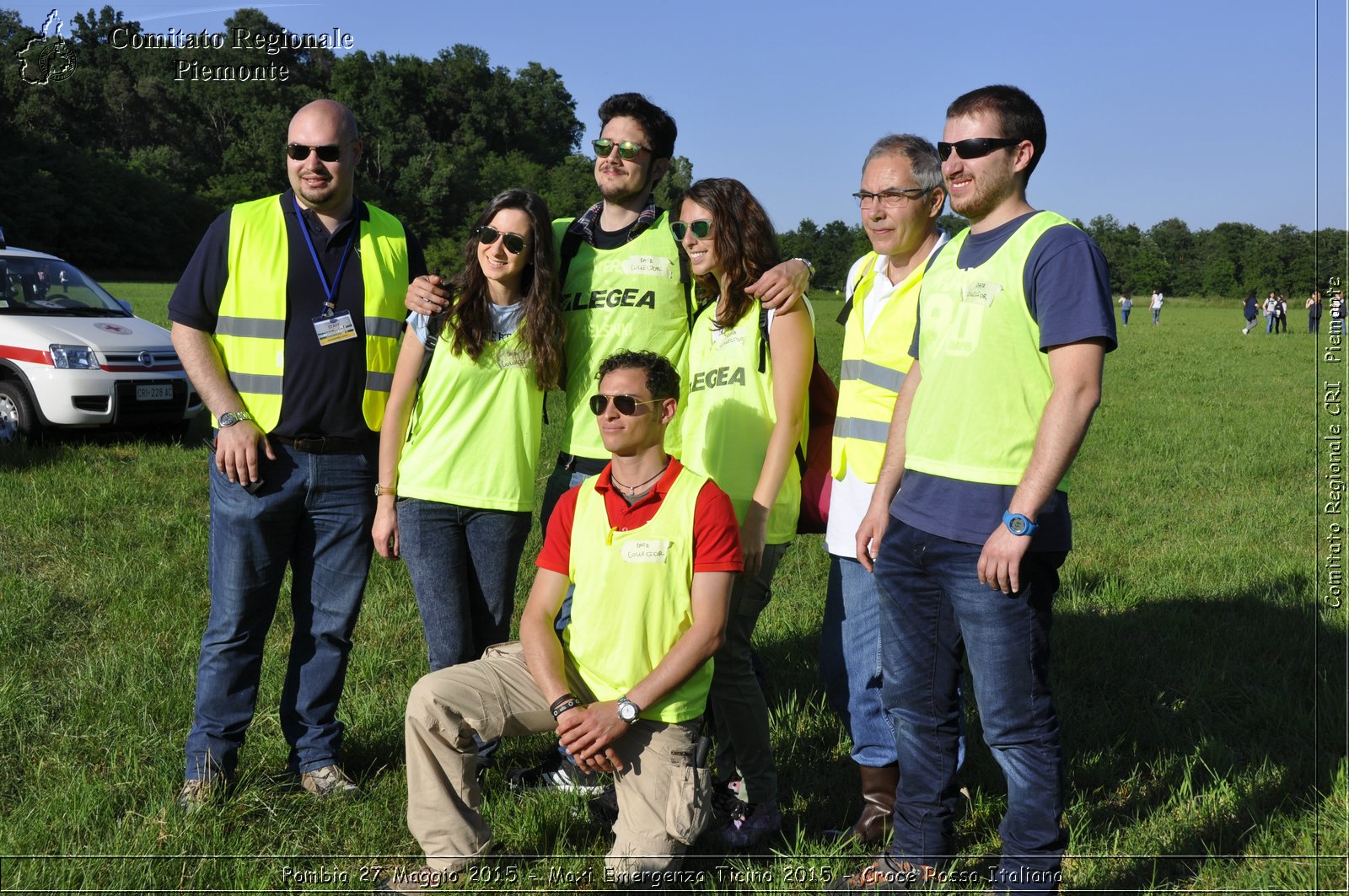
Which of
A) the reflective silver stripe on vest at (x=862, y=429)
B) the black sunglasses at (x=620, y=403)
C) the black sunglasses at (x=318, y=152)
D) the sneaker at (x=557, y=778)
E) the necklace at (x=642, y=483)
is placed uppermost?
the black sunglasses at (x=318, y=152)

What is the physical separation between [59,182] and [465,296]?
234 ft

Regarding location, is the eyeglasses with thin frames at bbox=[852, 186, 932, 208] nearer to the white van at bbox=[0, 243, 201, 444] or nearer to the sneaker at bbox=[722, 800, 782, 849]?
the sneaker at bbox=[722, 800, 782, 849]

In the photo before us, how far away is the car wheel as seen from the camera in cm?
1070

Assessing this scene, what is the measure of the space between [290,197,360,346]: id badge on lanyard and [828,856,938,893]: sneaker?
266cm

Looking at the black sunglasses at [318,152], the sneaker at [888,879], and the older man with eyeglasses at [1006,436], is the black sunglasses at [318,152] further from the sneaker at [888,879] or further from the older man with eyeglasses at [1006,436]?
the sneaker at [888,879]

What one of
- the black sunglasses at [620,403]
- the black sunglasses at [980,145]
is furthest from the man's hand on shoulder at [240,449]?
the black sunglasses at [980,145]

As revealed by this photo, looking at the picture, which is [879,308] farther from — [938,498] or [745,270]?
[938,498]

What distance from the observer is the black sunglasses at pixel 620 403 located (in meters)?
3.54

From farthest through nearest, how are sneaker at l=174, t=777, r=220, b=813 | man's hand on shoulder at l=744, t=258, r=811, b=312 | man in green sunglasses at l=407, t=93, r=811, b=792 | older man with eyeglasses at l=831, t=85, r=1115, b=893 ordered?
man in green sunglasses at l=407, t=93, r=811, b=792
sneaker at l=174, t=777, r=220, b=813
man's hand on shoulder at l=744, t=258, r=811, b=312
older man with eyeglasses at l=831, t=85, r=1115, b=893

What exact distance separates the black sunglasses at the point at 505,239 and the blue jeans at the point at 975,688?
1746 millimetres

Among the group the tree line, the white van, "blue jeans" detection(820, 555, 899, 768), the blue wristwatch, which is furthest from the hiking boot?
the tree line

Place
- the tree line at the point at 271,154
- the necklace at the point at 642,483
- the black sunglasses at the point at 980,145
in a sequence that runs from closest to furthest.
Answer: the black sunglasses at the point at 980,145, the necklace at the point at 642,483, the tree line at the point at 271,154

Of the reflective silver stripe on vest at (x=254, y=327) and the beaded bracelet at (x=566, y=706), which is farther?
the reflective silver stripe on vest at (x=254, y=327)

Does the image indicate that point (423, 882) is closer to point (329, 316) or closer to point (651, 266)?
point (329, 316)
